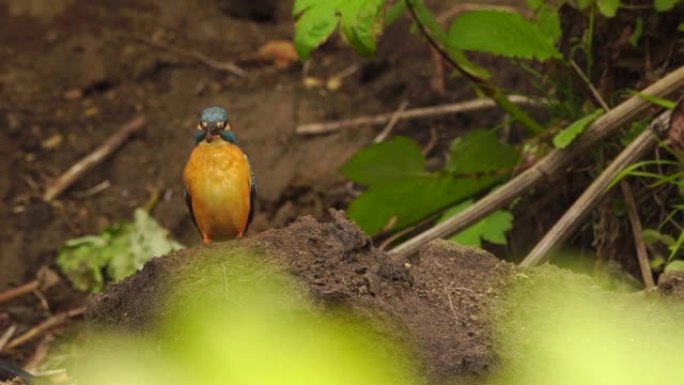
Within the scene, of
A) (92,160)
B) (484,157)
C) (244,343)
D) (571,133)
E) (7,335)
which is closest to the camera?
(244,343)

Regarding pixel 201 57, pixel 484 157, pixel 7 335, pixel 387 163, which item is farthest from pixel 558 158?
pixel 201 57

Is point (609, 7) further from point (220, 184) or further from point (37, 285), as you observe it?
point (37, 285)

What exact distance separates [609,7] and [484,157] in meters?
0.75

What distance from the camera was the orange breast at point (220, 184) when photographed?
10.2 feet

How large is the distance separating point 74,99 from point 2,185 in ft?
2.36

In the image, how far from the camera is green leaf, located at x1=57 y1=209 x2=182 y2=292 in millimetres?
4730

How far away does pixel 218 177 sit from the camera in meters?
3.12

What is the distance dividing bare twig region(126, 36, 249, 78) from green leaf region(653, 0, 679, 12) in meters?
2.60

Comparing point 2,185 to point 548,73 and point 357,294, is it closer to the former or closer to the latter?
point 548,73

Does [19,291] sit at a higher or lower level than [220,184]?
lower

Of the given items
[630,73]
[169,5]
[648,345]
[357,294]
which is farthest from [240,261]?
[169,5]

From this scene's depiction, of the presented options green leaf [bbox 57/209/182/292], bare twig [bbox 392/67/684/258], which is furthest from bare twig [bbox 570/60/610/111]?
green leaf [bbox 57/209/182/292]

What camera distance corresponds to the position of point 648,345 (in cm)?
200

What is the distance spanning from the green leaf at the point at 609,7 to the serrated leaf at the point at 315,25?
0.88 metres
